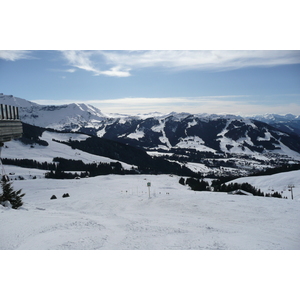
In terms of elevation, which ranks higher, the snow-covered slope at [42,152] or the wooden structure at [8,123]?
the wooden structure at [8,123]

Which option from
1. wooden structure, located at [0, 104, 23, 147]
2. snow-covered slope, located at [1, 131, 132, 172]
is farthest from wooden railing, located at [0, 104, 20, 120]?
snow-covered slope, located at [1, 131, 132, 172]

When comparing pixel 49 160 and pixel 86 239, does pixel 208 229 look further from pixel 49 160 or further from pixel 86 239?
pixel 49 160

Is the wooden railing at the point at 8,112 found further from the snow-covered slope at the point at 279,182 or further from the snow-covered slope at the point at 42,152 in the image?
the snow-covered slope at the point at 42,152

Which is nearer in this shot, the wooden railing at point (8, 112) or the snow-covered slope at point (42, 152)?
the wooden railing at point (8, 112)

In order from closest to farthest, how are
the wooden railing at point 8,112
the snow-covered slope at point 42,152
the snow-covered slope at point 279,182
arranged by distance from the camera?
the wooden railing at point 8,112, the snow-covered slope at point 279,182, the snow-covered slope at point 42,152

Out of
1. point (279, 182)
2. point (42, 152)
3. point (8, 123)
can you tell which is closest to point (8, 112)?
point (8, 123)

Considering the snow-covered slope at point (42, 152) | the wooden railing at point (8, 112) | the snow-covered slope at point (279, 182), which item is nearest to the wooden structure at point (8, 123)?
the wooden railing at point (8, 112)

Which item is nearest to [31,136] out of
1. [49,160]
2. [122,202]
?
[49,160]

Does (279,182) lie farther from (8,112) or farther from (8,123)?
(8,112)
